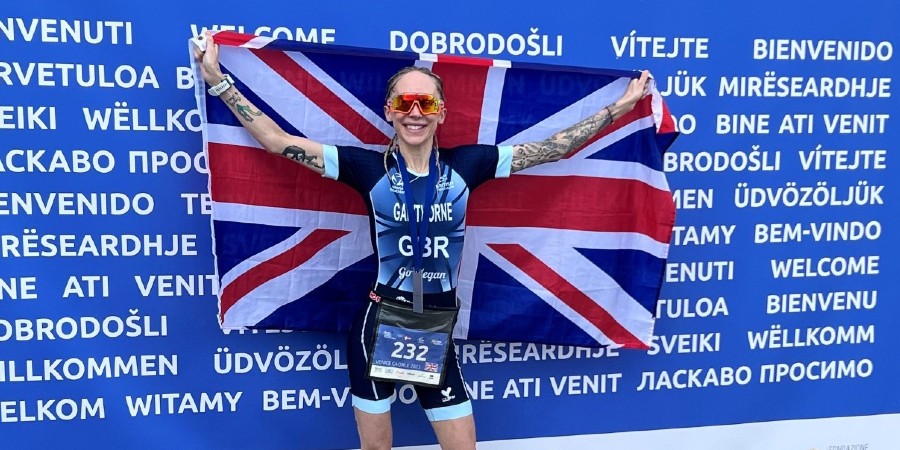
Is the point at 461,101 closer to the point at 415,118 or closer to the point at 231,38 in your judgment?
the point at 415,118

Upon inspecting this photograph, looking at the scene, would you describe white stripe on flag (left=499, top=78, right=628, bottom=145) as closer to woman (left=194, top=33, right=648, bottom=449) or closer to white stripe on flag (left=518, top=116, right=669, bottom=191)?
white stripe on flag (left=518, top=116, right=669, bottom=191)

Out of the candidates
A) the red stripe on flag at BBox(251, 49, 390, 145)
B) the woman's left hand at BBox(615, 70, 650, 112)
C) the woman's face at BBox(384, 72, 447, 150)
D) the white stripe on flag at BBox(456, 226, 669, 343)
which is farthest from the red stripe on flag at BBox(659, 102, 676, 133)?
the red stripe on flag at BBox(251, 49, 390, 145)

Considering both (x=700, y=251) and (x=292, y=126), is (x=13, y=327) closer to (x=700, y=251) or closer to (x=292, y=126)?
(x=292, y=126)

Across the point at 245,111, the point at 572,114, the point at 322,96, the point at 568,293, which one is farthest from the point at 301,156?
the point at 568,293

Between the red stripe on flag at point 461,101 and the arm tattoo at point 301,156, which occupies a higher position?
the red stripe on flag at point 461,101

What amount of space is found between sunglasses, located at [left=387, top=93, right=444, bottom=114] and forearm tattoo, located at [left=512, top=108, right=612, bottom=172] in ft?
1.24

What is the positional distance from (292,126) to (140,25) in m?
0.63

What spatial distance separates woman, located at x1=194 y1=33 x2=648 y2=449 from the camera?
7.27 feet

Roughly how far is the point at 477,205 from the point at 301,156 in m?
0.75

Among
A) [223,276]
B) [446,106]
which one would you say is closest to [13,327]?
[223,276]

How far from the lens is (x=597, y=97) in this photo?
2.67 metres

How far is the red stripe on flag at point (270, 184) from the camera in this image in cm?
246

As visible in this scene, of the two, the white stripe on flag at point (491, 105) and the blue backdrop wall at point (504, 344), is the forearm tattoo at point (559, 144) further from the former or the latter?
the blue backdrop wall at point (504, 344)

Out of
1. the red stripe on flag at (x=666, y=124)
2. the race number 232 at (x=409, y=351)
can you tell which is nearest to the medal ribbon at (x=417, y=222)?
the race number 232 at (x=409, y=351)
